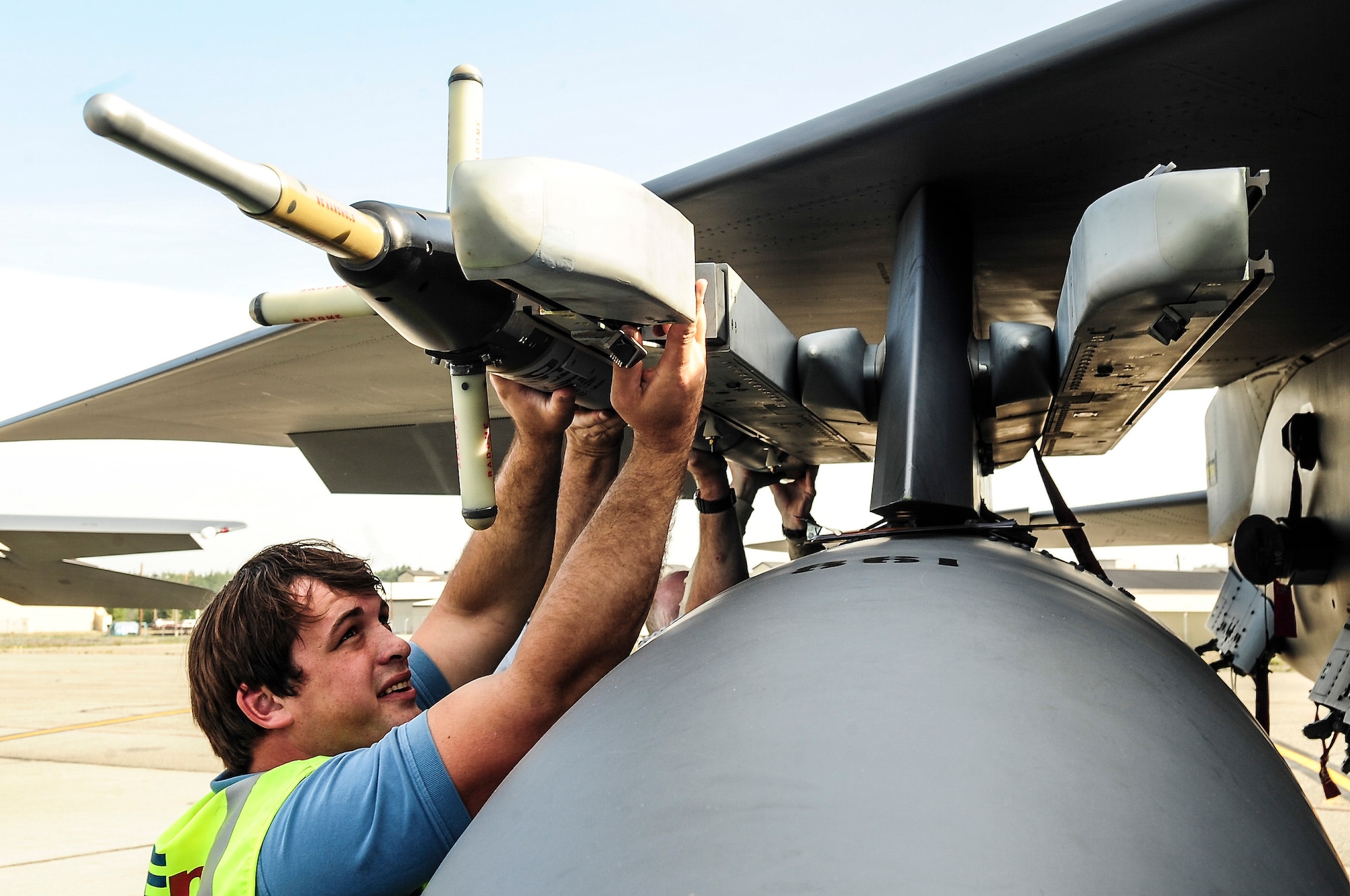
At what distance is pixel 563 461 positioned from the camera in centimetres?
231

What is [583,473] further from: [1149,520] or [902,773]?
[1149,520]

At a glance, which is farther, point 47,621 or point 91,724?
point 47,621

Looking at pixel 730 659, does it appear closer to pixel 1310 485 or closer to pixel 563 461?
pixel 563 461

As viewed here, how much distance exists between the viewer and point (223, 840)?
1.53 meters

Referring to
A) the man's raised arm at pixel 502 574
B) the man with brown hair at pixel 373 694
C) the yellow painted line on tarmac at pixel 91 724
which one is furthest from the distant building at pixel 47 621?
the man with brown hair at pixel 373 694

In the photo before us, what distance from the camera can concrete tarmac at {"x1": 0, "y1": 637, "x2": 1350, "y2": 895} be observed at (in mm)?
6414

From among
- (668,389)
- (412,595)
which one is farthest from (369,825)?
(412,595)

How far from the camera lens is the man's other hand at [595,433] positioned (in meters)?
2.10

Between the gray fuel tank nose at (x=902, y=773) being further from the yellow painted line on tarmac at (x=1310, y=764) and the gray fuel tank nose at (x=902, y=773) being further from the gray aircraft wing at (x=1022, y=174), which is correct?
the yellow painted line on tarmac at (x=1310, y=764)

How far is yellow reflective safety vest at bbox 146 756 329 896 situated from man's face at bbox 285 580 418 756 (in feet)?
0.77

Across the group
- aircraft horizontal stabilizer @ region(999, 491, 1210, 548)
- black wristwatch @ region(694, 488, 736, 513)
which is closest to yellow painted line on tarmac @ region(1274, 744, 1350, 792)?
aircraft horizontal stabilizer @ region(999, 491, 1210, 548)

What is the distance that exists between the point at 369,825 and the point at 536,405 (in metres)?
0.88

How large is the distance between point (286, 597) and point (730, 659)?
3.52ft

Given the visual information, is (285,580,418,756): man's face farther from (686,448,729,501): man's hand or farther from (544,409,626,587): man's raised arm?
(686,448,729,501): man's hand
